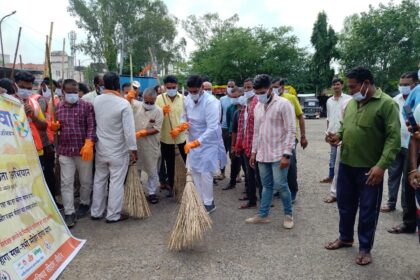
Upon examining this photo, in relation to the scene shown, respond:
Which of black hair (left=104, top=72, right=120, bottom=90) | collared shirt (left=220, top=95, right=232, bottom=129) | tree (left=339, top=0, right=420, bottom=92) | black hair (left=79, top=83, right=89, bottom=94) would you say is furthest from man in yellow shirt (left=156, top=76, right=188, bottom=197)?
tree (left=339, top=0, right=420, bottom=92)

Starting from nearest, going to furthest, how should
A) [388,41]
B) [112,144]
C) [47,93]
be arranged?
1. [112,144]
2. [47,93]
3. [388,41]

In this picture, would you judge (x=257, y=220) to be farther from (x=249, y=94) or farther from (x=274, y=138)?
(x=249, y=94)

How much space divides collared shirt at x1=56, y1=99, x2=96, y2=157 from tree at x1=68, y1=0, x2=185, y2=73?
29.1m

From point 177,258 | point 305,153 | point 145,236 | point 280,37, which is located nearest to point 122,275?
point 177,258

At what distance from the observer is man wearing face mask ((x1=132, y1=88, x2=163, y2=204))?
513cm

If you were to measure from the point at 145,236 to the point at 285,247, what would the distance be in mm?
1586

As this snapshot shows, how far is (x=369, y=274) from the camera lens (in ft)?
9.80

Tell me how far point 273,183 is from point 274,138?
0.59 meters

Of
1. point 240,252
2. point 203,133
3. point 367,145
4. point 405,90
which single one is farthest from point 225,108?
point 367,145

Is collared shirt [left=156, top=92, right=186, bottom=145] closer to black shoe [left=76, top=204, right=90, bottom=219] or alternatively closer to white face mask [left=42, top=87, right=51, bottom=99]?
black shoe [left=76, top=204, right=90, bottom=219]

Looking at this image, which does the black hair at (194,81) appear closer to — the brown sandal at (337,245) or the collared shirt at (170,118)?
the collared shirt at (170,118)

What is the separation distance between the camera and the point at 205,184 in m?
4.69

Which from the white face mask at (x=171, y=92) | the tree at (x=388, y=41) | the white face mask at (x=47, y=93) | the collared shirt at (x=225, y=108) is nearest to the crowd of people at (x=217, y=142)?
the white face mask at (x=171, y=92)

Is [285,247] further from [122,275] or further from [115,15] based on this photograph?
[115,15]
